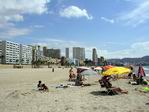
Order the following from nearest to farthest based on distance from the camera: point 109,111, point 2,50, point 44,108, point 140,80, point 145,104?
point 109,111 → point 44,108 → point 145,104 → point 140,80 → point 2,50

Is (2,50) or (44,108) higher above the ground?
(2,50)

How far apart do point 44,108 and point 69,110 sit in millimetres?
1094

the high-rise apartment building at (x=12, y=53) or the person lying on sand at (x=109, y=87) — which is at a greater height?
the high-rise apartment building at (x=12, y=53)

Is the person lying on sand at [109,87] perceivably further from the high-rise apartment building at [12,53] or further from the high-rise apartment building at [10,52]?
the high-rise apartment building at [10,52]

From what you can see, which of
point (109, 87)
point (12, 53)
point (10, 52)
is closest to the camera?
point (109, 87)

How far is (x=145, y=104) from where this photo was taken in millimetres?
12461

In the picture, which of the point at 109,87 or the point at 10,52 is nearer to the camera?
the point at 109,87

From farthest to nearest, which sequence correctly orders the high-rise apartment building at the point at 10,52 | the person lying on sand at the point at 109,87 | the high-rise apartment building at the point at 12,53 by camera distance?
1. the high-rise apartment building at the point at 12,53
2. the high-rise apartment building at the point at 10,52
3. the person lying on sand at the point at 109,87

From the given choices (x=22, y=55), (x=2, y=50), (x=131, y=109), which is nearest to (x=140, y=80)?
(x=131, y=109)

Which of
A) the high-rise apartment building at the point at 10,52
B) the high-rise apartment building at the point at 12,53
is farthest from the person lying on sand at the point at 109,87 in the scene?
the high-rise apartment building at the point at 10,52

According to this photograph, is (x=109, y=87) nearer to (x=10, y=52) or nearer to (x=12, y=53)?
(x=10, y=52)

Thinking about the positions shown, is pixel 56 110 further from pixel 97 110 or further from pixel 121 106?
pixel 121 106

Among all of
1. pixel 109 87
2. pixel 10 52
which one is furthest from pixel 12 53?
pixel 109 87

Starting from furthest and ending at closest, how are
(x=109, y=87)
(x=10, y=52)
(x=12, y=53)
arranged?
1. (x=12, y=53)
2. (x=10, y=52)
3. (x=109, y=87)
